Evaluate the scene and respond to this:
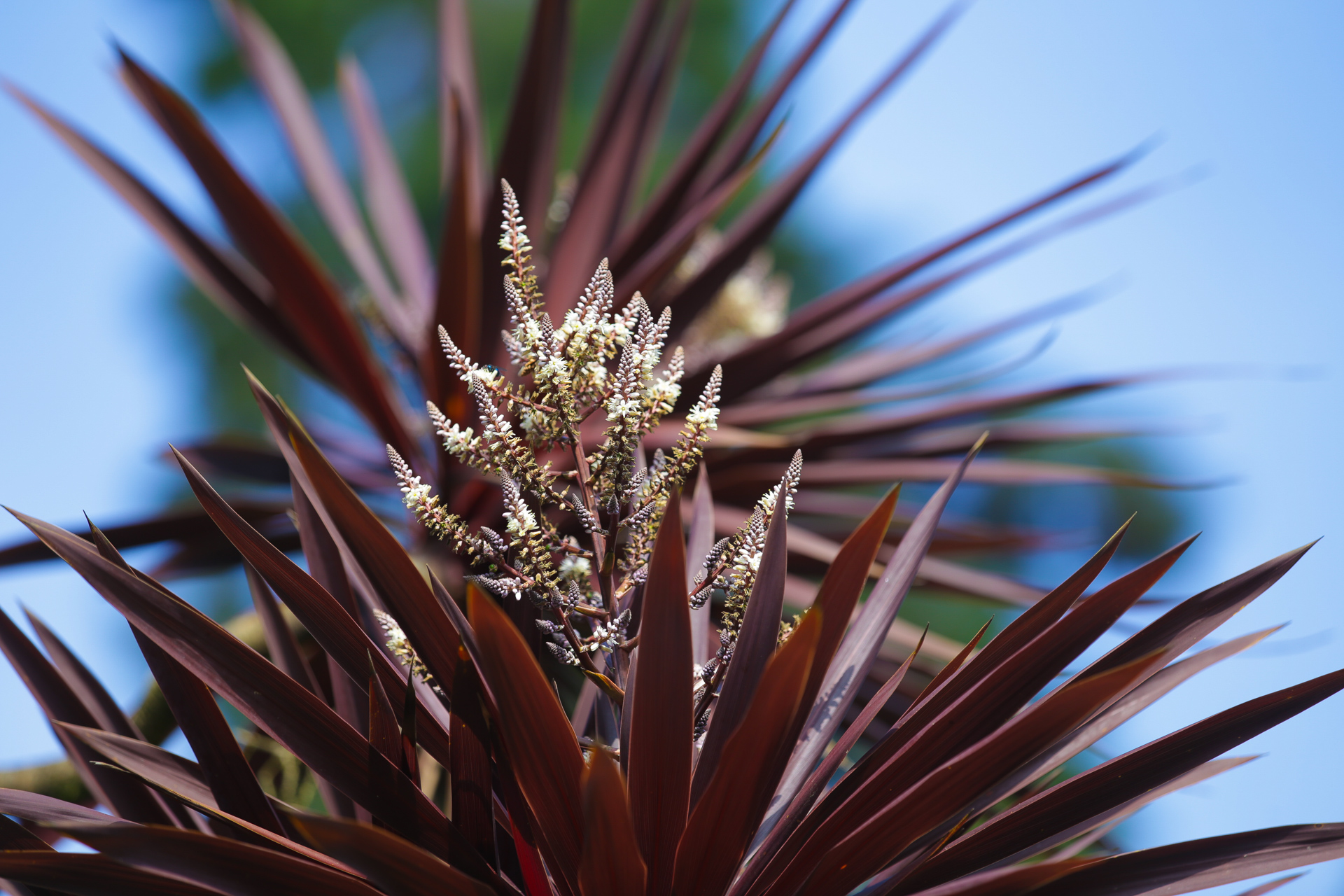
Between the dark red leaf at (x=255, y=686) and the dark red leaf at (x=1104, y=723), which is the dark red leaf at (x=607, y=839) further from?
the dark red leaf at (x=1104, y=723)

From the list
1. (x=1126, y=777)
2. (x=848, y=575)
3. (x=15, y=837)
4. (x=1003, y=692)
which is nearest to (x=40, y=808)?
(x=15, y=837)

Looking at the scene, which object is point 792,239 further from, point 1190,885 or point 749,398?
point 1190,885

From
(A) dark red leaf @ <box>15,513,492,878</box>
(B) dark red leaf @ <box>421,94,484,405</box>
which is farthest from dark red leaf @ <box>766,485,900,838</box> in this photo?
(B) dark red leaf @ <box>421,94,484,405</box>

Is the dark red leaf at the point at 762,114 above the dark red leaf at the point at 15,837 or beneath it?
above

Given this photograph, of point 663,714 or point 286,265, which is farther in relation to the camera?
point 286,265

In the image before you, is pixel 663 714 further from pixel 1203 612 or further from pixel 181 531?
pixel 181 531

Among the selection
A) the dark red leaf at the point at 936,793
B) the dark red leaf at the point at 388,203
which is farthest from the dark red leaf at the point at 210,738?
the dark red leaf at the point at 388,203
